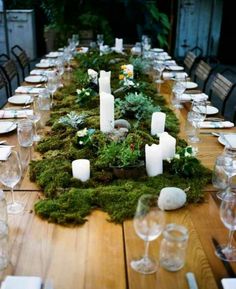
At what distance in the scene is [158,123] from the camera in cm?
216

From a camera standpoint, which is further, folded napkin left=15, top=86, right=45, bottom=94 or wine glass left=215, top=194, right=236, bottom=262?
folded napkin left=15, top=86, right=45, bottom=94

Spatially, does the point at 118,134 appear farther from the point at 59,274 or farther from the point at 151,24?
the point at 151,24

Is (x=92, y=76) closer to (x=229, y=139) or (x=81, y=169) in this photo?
(x=229, y=139)

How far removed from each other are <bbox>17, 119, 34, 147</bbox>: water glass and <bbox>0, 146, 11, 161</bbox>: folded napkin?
0.24 feet

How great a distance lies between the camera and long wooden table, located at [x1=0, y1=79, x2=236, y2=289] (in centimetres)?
116

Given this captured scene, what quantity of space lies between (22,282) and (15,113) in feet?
5.18

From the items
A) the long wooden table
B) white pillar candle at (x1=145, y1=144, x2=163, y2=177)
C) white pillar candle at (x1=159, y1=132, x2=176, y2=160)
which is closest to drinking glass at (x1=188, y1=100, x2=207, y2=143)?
white pillar candle at (x1=159, y1=132, x2=176, y2=160)

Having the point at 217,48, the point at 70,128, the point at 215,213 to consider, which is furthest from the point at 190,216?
the point at 217,48

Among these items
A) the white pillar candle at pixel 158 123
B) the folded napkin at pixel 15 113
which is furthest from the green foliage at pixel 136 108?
the folded napkin at pixel 15 113

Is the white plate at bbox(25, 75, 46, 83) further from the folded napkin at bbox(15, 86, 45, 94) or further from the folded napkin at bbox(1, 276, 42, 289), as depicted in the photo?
the folded napkin at bbox(1, 276, 42, 289)

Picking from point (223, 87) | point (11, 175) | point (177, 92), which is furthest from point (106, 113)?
point (223, 87)

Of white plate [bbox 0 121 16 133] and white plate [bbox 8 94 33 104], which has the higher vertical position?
white plate [bbox 0 121 16 133]

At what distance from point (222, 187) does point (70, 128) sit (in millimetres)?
912

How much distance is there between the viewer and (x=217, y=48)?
817cm
